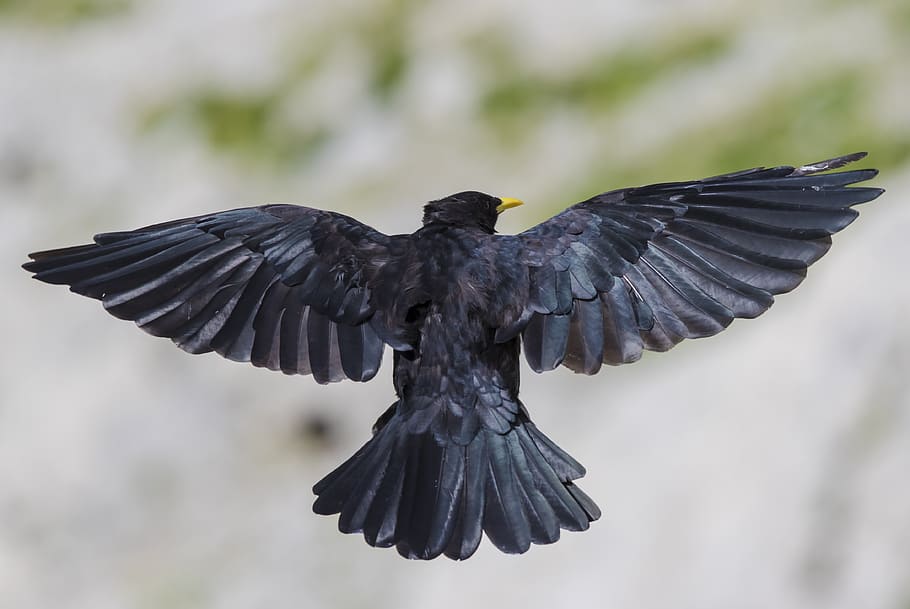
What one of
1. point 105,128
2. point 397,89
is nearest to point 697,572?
point 397,89

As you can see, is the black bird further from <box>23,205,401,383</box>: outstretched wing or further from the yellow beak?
the yellow beak

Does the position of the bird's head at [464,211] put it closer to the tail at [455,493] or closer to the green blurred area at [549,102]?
the tail at [455,493]

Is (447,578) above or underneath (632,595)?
above

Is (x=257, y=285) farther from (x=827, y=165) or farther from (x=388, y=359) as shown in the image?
(x=388, y=359)

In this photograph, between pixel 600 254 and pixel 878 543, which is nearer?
pixel 600 254

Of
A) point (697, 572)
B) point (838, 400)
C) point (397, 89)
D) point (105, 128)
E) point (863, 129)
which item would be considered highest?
point (105, 128)

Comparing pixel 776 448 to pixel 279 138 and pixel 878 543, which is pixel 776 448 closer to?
pixel 878 543

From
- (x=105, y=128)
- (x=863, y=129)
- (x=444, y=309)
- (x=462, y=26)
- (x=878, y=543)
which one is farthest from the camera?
(x=105, y=128)
